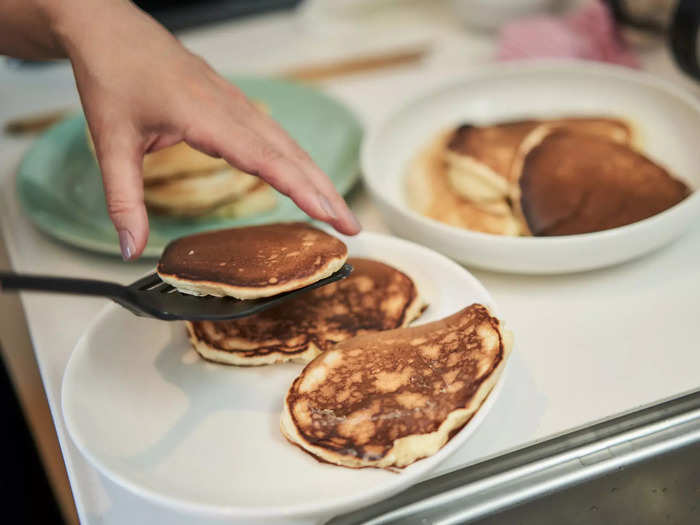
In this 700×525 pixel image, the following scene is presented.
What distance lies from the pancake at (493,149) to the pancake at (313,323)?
231mm

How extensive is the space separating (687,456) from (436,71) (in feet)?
3.42

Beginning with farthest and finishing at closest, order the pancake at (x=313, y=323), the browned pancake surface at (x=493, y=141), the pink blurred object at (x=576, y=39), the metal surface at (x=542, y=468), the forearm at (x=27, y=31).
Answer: the pink blurred object at (x=576, y=39)
the browned pancake surface at (x=493, y=141)
the forearm at (x=27, y=31)
the pancake at (x=313, y=323)
the metal surface at (x=542, y=468)

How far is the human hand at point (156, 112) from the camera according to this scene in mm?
765

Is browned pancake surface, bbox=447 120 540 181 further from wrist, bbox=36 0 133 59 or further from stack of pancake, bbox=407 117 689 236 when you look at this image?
wrist, bbox=36 0 133 59

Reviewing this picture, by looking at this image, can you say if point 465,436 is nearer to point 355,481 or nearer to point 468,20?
point 355,481

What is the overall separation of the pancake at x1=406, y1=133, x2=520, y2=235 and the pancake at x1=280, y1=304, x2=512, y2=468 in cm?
22

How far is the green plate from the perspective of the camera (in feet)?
3.36

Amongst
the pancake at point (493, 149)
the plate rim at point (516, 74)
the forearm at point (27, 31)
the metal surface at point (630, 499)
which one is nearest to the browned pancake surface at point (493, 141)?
the pancake at point (493, 149)

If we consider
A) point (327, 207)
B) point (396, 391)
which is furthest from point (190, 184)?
point (396, 391)

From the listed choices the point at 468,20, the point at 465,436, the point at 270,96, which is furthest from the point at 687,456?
the point at 468,20

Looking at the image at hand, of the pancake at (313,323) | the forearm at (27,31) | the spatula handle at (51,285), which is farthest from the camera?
the forearm at (27,31)

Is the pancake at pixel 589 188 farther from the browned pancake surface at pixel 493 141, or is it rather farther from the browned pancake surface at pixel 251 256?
the browned pancake surface at pixel 251 256

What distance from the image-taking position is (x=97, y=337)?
29.8 inches

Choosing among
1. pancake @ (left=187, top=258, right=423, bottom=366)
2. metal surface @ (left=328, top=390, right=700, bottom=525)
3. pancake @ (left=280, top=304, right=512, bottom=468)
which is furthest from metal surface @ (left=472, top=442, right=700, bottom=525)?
pancake @ (left=187, top=258, right=423, bottom=366)
